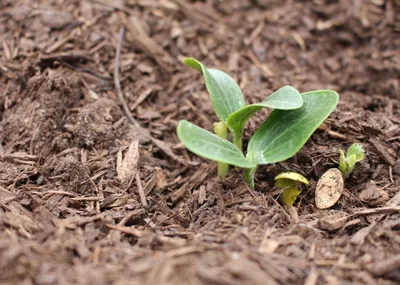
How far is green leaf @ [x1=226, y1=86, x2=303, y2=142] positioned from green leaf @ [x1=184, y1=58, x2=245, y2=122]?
0.24 ft

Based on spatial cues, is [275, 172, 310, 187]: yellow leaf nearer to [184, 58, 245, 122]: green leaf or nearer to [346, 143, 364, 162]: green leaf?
[346, 143, 364, 162]: green leaf

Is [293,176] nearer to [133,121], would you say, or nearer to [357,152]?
[357,152]

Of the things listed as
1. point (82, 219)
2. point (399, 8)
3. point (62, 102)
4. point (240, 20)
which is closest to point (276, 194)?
point (82, 219)

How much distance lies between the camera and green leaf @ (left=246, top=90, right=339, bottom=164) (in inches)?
79.1

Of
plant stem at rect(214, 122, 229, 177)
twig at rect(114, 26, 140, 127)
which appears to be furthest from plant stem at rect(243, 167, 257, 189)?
twig at rect(114, 26, 140, 127)

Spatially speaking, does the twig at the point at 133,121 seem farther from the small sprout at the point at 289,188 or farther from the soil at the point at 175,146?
the small sprout at the point at 289,188

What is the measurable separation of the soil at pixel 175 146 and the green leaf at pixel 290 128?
7.9 inches

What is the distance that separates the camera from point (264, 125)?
2.22 meters

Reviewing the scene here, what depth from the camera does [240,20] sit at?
3.54 metres

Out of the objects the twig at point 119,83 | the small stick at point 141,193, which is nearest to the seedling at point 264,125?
the small stick at point 141,193

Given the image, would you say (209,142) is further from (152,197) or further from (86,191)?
(86,191)

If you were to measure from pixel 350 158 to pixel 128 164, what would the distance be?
1115 millimetres

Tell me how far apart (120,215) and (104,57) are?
1.26 m

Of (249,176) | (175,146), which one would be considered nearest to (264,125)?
(249,176)
